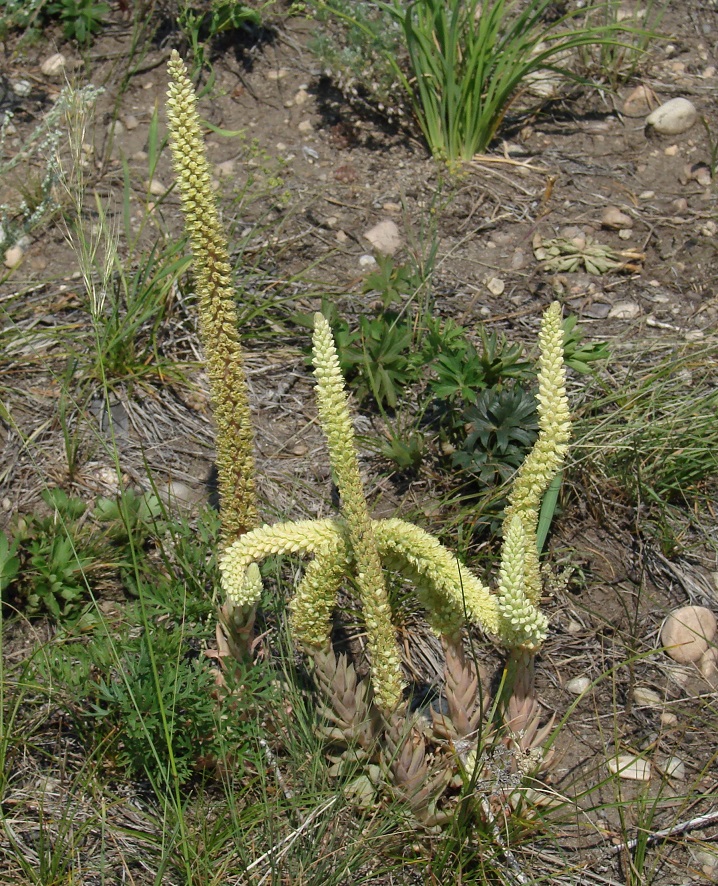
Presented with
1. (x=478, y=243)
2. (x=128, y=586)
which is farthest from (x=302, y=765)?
(x=478, y=243)

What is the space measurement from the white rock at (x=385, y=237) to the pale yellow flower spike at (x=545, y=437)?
86.9 inches

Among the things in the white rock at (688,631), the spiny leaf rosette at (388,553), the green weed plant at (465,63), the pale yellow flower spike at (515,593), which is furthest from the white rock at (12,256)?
the white rock at (688,631)

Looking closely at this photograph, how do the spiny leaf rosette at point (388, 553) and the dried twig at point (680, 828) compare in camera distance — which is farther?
the dried twig at point (680, 828)

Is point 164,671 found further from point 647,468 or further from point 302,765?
point 647,468

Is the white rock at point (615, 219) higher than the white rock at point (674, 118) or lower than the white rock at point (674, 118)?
lower

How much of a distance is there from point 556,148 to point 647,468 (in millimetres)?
2214

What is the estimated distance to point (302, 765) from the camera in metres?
2.38

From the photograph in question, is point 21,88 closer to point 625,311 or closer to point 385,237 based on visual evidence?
point 385,237

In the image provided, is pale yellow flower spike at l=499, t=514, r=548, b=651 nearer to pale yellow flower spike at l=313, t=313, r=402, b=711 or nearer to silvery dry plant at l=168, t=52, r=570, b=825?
silvery dry plant at l=168, t=52, r=570, b=825

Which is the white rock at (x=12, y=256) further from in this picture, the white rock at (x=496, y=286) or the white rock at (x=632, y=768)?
the white rock at (x=632, y=768)

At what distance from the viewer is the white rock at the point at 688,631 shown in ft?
9.85

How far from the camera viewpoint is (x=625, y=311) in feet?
13.1

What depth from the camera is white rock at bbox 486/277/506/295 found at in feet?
13.4

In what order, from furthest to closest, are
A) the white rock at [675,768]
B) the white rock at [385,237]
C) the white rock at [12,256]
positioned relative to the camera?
1. the white rock at [385,237]
2. the white rock at [12,256]
3. the white rock at [675,768]
